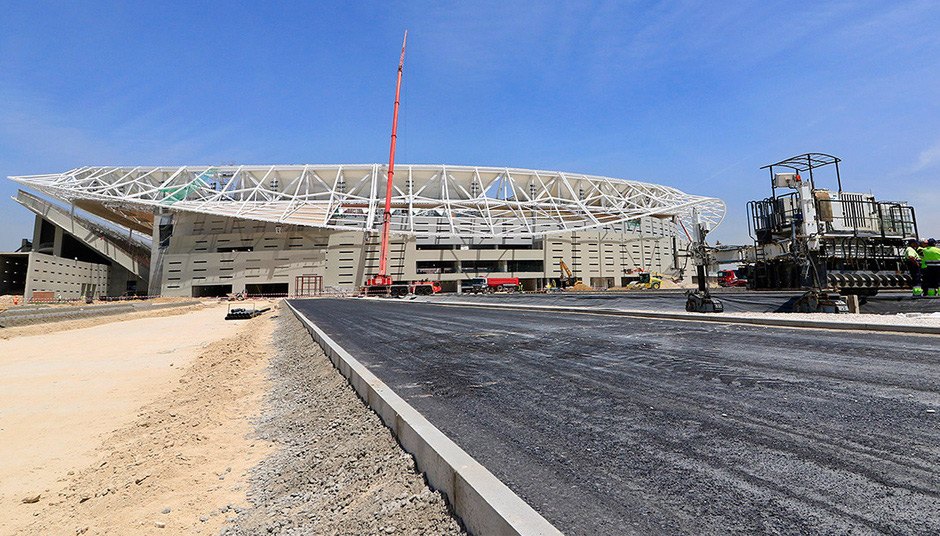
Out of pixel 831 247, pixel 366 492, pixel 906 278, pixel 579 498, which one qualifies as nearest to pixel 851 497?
pixel 579 498

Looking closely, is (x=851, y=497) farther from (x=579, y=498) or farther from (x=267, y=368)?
(x=267, y=368)

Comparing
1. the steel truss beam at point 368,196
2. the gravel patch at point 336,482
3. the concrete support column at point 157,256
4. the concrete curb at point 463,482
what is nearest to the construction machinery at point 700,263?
the gravel patch at point 336,482

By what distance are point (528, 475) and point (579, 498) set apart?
439 millimetres

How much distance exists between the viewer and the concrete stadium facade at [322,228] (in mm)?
67625

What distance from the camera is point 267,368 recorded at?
10.6 metres

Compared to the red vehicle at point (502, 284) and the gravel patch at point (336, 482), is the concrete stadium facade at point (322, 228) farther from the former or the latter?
the gravel patch at point (336, 482)

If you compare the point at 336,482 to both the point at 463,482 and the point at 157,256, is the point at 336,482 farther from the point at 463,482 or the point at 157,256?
the point at 157,256

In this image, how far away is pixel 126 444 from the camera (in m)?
5.79

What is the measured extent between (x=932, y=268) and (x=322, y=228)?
6545cm

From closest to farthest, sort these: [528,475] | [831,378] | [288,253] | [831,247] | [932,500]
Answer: [932,500] → [528,475] → [831,378] → [831,247] → [288,253]

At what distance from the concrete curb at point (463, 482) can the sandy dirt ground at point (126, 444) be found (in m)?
1.54

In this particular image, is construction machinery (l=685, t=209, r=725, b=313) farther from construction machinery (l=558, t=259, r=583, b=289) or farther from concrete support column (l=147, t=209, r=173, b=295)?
concrete support column (l=147, t=209, r=173, b=295)

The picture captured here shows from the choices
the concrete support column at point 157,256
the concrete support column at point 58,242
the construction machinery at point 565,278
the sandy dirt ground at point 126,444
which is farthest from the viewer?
the construction machinery at point 565,278

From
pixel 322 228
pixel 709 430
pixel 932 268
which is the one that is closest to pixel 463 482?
pixel 709 430
